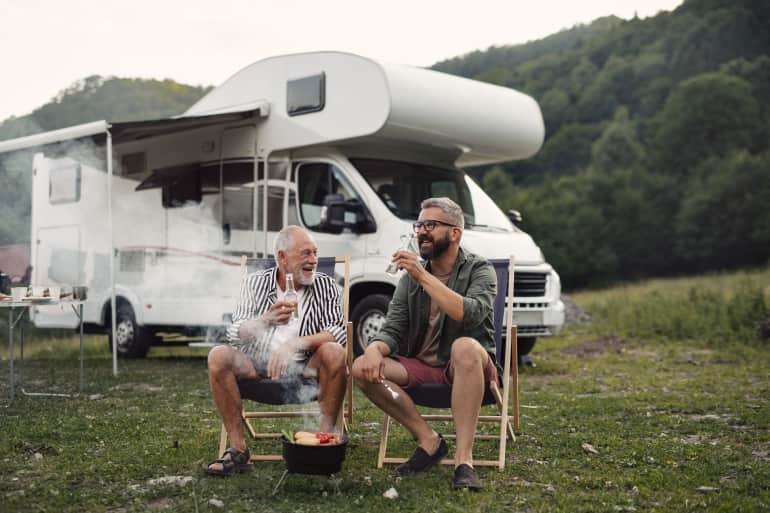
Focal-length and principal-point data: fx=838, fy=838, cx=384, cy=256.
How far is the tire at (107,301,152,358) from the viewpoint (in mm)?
8852

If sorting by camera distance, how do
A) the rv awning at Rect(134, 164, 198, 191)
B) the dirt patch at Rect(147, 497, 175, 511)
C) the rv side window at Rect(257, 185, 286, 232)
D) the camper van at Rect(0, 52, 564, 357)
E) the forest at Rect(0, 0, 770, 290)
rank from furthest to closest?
the forest at Rect(0, 0, 770, 290) → the rv awning at Rect(134, 164, 198, 191) → the rv side window at Rect(257, 185, 286, 232) → the camper van at Rect(0, 52, 564, 357) → the dirt patch at Rect(147, 497, 175, 511)

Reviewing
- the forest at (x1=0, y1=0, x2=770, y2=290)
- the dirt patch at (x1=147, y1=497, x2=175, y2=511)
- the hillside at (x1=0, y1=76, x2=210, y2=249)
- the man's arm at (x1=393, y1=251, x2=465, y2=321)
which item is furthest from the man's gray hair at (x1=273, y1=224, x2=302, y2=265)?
the forest at (x1=0, y1=0, x2=770, y2=290)

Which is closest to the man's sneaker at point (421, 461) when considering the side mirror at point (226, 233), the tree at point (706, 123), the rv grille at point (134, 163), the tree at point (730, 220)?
the side mirror at point (226, 233)

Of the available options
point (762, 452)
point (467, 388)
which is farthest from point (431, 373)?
point (762, 452)

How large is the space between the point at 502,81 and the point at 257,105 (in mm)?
38114

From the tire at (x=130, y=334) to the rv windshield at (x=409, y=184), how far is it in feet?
10.5

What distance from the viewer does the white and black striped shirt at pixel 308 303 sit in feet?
12.8

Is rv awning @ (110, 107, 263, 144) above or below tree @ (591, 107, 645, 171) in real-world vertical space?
below

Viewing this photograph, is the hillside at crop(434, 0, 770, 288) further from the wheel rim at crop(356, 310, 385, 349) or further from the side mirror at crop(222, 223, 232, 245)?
the wheel rim at crop(356, 310, 385, 349)

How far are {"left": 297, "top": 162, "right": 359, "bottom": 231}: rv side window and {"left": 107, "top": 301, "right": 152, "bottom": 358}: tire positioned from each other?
2.55 metres

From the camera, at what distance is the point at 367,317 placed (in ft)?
23.4

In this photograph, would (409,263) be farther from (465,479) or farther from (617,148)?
(617,148)

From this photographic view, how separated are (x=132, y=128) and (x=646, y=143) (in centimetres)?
4261

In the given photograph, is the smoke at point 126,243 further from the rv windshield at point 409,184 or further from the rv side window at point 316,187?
the rv windshield at point 409,184
